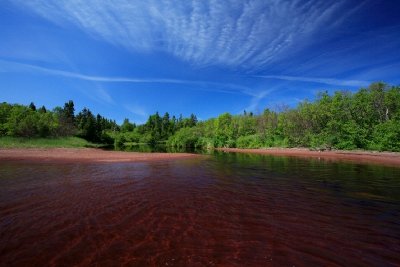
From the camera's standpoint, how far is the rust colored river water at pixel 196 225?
19.7 ft

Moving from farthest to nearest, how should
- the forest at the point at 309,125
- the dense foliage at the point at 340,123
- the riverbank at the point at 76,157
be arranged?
the forest at the point at 309,125 < the dense foliage at the point at 340,123 < the riverbank at the point at 76,157

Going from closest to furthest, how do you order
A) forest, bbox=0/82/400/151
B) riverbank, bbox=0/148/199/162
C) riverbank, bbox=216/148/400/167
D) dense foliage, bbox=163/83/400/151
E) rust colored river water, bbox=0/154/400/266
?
rust colored river water, bbox=0/154/400/266
riverbank, bbox=0/148/199/162
riverbank, bbox=216/148/400/167
dense foliage, bbox=163/83/400/151
forest, bbox=0/82/400/151

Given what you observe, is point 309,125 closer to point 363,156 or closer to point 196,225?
point 363,156

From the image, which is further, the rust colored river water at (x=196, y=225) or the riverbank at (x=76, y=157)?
the riverbank at (x=76, y=157)

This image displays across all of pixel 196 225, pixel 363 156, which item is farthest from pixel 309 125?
pixel 196 225

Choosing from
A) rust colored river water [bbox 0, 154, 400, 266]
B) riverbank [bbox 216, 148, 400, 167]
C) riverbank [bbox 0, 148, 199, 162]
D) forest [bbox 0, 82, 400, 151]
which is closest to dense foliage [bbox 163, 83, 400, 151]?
forest [bbox 0, 82, 400, 151]

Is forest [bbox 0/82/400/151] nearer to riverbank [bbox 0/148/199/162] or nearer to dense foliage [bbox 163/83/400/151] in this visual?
dense foliage [bbox 163/83/400/151]

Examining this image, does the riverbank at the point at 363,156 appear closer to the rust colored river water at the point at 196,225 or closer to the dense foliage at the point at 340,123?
the dense foliage at the point at 340,123

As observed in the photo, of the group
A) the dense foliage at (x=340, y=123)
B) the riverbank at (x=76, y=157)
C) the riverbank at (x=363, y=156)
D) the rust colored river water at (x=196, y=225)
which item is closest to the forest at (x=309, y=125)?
the dense foliage at (x=340, y=123)

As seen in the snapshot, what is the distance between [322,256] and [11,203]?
11.8 metres

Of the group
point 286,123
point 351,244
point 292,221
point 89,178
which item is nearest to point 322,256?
point 351,244

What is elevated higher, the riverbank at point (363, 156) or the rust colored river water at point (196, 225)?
the riverbank at point (363, 156)

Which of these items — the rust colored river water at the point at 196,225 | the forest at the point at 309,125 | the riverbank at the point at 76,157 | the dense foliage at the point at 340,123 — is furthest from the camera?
the forest at the point at 309,125

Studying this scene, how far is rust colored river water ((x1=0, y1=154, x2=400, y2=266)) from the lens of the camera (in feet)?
19.7
